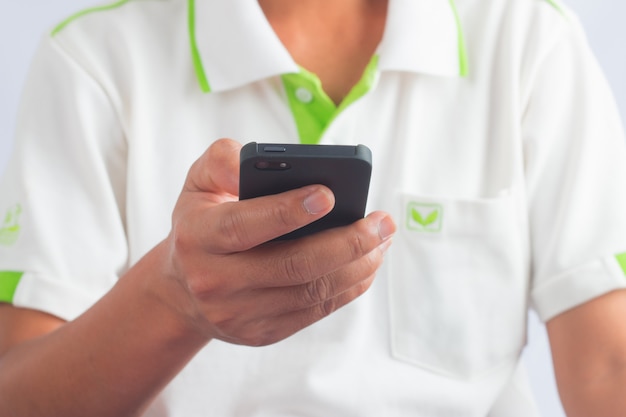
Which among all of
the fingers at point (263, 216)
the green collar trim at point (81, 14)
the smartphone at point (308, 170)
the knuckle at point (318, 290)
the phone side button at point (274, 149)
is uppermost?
the green collar trim at point (81, 14)

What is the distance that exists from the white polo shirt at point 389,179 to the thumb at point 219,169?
183 mm

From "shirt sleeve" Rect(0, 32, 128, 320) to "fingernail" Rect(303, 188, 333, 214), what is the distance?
32 cm

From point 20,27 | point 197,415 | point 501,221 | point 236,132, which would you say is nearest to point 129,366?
point 197,415

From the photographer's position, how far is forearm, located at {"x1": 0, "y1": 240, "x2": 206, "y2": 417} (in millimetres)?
669

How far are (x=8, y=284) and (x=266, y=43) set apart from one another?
303 mm

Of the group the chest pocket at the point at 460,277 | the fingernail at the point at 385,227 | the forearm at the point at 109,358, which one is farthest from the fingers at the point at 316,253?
the chest pocket at the point at 460,277

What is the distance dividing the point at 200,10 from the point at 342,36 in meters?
0.13

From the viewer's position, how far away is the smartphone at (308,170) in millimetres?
515

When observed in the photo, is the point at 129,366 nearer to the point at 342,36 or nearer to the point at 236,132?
the point at 236,132

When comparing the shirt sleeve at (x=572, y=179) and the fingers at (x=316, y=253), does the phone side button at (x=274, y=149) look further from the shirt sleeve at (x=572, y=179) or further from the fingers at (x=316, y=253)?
the shirt sleeve at (x=572, y=179)

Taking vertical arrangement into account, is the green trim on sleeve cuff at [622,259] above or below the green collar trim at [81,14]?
below

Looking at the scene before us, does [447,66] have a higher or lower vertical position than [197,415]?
higher

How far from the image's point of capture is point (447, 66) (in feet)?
2.73

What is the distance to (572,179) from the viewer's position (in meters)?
0.80
